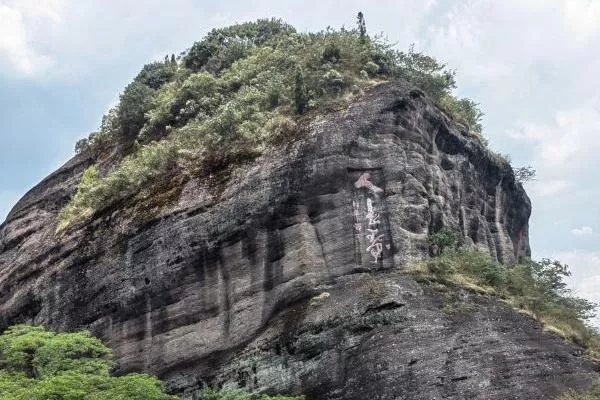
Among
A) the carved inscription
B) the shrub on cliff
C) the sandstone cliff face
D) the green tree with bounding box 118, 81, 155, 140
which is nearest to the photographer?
the shrub on cliff

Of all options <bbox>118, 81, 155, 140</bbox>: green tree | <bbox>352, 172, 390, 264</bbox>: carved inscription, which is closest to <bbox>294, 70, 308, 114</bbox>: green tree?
<bbox>352, 172, 390, 264</bbox>: carved inscription

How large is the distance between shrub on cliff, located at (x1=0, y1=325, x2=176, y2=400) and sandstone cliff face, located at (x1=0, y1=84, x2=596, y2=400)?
229 cm

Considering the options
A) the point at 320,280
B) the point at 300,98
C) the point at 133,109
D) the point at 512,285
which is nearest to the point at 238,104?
the point at 300,98

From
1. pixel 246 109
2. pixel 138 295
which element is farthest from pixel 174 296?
pixel 246 109

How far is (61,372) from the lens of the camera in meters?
20.9

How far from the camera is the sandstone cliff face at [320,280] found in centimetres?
1909

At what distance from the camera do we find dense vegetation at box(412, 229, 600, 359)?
826 inches

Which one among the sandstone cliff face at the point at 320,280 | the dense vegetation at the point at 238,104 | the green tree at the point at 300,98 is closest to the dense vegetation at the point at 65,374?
the sandstone cliff face at the point at 320,280

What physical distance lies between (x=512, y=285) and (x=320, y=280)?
5400 millimetres

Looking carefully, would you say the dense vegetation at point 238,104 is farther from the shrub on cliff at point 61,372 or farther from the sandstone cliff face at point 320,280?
the shrub on cliff at point 61,372

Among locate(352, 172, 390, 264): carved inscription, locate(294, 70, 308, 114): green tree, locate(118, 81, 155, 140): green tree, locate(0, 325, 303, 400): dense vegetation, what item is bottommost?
locate(0, 325, 303, 400): dense vegetation

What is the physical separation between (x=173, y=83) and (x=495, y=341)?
2330cm

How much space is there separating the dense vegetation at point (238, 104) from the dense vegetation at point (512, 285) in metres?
6.27

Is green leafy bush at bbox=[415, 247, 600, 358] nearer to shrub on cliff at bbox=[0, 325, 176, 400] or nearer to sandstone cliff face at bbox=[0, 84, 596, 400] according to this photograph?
sandstone cliff face at bbox=[0, 84, 596, 400]
